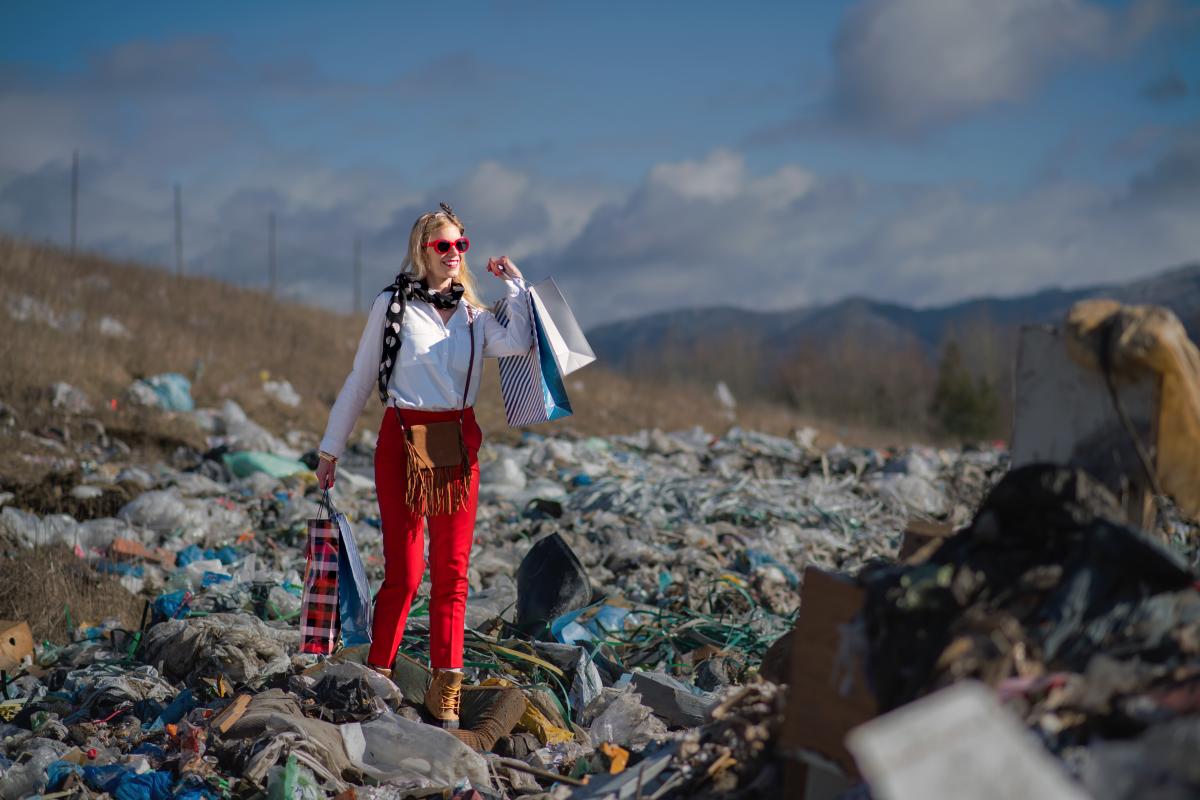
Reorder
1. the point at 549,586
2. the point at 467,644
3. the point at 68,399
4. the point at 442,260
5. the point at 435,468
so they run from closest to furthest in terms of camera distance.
→ the point at 435,468 < the point at 442,260 < the point at 467,644 < the point at 549,586 < the point at 68,399

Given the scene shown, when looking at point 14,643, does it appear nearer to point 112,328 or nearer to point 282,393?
point 282,393

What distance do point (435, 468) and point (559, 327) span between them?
0.76 meters

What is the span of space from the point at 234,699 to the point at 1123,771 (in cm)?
311

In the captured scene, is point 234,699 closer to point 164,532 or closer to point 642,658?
point 642,658

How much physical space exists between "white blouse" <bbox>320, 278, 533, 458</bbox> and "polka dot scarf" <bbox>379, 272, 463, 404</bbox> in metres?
0.02

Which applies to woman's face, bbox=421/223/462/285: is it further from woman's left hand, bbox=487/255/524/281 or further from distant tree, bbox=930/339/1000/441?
distant tree, bbox=930/339/1000/441

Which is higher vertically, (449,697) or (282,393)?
(282,393)

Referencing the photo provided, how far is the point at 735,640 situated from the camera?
4.83m

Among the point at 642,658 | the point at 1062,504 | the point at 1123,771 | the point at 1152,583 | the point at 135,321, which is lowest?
the point at 642,658

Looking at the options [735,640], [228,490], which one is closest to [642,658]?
[735,640]

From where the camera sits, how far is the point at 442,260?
12.5ft

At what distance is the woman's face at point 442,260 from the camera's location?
12.5 ft

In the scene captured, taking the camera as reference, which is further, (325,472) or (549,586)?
(549,586)

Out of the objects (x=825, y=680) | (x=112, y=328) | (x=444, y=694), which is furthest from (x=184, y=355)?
(x=825, y=680)
